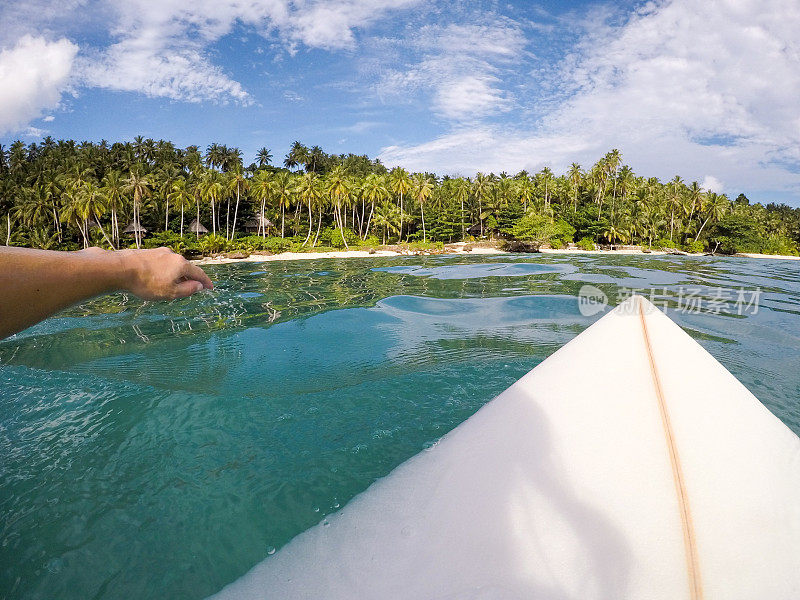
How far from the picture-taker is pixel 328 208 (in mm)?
59750

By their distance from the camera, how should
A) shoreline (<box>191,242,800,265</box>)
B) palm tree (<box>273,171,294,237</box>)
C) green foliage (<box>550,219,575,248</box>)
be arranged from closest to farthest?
shoreline (<box>191,242,800,265</box>) < palm tree (<box>273,171,294,237</box>) < green foliage (<box>550,219,575,248</box>)

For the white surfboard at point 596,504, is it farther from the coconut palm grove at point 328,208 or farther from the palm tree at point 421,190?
the palm tree at point 421,190

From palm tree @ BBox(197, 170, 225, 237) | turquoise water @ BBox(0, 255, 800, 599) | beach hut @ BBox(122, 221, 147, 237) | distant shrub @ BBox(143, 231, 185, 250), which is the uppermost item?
palm tree @ BBox(197, 170, 225, 237)

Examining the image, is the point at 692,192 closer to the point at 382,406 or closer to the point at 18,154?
the point at 382,406

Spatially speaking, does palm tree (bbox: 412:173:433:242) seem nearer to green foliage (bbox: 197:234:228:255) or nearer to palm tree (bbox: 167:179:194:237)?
green foliage (bbox: 197:234:228:255)

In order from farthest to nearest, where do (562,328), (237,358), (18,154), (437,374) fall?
1. (18,154)
2. (562,328)
3. (237,358)
4. (437,374)

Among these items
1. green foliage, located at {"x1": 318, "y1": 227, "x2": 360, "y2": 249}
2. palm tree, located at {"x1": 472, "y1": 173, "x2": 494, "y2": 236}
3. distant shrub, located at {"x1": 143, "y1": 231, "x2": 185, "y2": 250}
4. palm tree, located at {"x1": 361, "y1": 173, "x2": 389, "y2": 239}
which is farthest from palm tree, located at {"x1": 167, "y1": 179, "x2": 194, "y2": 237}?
palm tree, located at {"x1": 472, "y1": 173, "x2": 494, "y2": 236}

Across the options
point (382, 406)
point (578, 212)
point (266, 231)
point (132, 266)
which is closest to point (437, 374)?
point (382, 406)

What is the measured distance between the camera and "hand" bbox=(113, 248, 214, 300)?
5.11 feet

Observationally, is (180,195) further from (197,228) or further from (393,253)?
(393,253)

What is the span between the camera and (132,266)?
1.56m

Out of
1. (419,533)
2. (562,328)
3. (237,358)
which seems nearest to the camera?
(419,533)

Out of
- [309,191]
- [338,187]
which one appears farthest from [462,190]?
[309,191]

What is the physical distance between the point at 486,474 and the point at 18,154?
85.4 meters
